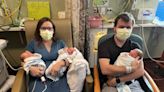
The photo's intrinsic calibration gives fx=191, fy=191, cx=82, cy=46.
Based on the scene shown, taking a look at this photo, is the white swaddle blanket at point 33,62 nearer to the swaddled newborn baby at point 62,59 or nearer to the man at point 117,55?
the swaddled newborn baby at point 62,59

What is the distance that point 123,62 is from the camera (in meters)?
1.71

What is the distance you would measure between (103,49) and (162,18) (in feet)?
5.06

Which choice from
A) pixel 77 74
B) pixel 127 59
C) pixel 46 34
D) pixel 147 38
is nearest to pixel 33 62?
pixel 46 34

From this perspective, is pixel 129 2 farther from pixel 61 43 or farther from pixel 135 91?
pixel 135 91

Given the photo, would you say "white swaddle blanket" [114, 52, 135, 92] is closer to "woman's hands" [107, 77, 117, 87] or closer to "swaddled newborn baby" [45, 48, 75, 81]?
"woman's hands" [107, 77, 117, 87]

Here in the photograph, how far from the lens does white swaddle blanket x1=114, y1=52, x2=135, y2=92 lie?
1.68 m

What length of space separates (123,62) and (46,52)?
80cm

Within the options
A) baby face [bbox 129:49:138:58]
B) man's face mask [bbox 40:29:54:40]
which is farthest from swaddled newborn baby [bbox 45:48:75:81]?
baby face [bbox 129:49:138:58]

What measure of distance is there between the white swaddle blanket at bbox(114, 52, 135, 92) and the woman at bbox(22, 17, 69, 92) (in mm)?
504

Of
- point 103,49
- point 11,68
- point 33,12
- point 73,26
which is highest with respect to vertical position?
point 33,12

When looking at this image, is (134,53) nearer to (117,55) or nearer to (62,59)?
(117,55)

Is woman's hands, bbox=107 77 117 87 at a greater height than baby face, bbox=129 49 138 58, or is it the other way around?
baby face, bbox=129 49 138 58

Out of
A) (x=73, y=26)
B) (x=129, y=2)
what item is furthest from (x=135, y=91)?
(x=129, y=2)

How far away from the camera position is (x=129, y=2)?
2588mm
